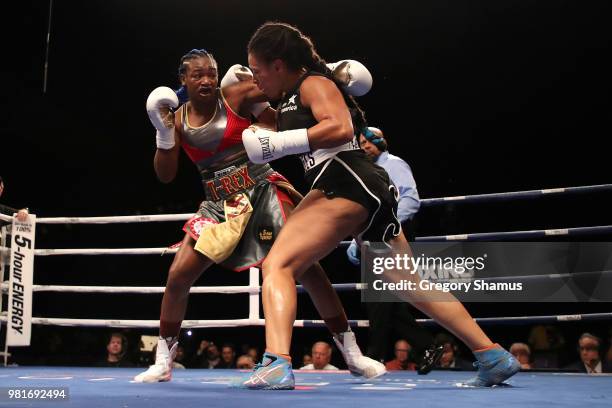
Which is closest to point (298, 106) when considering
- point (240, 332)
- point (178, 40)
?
point (178, 40)

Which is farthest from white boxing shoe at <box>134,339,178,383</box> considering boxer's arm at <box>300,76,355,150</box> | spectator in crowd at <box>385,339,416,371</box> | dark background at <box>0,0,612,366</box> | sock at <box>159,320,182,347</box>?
dark background at <box>0,0,612,366</box>

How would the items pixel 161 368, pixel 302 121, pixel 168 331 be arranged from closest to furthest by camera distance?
pixel 302 121 → pixel 161 368 → pixel 168 331

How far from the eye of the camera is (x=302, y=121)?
1955 mm

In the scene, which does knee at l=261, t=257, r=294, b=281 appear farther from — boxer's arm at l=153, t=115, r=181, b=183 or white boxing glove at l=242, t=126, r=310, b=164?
boxer's arm at l=153, t=115, r=181, b=183

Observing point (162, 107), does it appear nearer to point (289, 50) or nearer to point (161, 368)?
point (289, 50)

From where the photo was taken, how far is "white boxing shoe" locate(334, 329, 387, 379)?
240 cm

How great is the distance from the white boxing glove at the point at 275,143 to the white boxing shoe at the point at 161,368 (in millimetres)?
923

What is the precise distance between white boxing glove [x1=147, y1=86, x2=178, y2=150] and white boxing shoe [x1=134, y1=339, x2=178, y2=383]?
0.71 m

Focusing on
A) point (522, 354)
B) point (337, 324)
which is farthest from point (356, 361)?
point (522, 354)

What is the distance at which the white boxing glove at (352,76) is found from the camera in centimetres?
201

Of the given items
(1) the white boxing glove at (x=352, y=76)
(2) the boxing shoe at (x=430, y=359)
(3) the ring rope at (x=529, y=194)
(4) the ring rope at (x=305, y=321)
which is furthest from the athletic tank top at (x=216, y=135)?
(3) the ring rope at (x=529, y=194)

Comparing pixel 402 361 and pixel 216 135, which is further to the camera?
pixel 402 361

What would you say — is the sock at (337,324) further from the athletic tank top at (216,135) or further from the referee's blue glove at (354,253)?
the referee's blue glove at (354,253)

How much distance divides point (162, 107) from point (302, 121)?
0.65m
